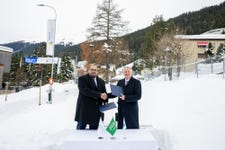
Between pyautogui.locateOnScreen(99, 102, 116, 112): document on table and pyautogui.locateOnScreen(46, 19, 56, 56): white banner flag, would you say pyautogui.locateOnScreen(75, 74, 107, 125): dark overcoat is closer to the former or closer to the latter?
pyautogui.locateOnScreen(99, 102, 116, 112): document on table

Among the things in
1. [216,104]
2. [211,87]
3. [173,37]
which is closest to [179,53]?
[173,37]

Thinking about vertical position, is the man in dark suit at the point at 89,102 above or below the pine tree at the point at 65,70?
below

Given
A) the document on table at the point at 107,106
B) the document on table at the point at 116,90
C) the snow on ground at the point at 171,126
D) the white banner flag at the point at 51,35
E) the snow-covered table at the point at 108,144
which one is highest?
the white banner flag at the point at 51,35

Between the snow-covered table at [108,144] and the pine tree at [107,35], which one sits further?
the pine tree at [107,35]

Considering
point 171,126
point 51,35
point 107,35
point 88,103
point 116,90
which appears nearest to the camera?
point 116,90

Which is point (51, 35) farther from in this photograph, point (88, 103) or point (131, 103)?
point (131, 103)

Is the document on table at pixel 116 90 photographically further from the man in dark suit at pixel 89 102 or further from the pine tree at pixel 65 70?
the pine tree at pixel 65 70

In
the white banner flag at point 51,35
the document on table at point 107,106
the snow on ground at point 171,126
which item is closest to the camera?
the document on table at point 107,106

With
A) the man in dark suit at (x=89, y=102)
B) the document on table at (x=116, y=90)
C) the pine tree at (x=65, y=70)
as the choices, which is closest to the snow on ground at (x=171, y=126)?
the man in dark suit at (x=89, y=102)

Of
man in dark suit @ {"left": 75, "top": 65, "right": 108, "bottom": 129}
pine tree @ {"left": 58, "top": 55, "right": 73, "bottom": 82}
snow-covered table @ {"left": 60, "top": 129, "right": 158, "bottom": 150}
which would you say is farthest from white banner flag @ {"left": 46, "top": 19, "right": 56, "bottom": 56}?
pine tree @ {"left": 58, "top": 55, "right": 73, "bottom": 82}

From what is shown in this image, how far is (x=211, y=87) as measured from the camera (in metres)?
10.9

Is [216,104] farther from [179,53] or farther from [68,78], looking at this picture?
[68,78]

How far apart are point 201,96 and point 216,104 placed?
159 cm

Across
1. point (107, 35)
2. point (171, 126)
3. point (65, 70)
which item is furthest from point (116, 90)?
point (65, 70)
